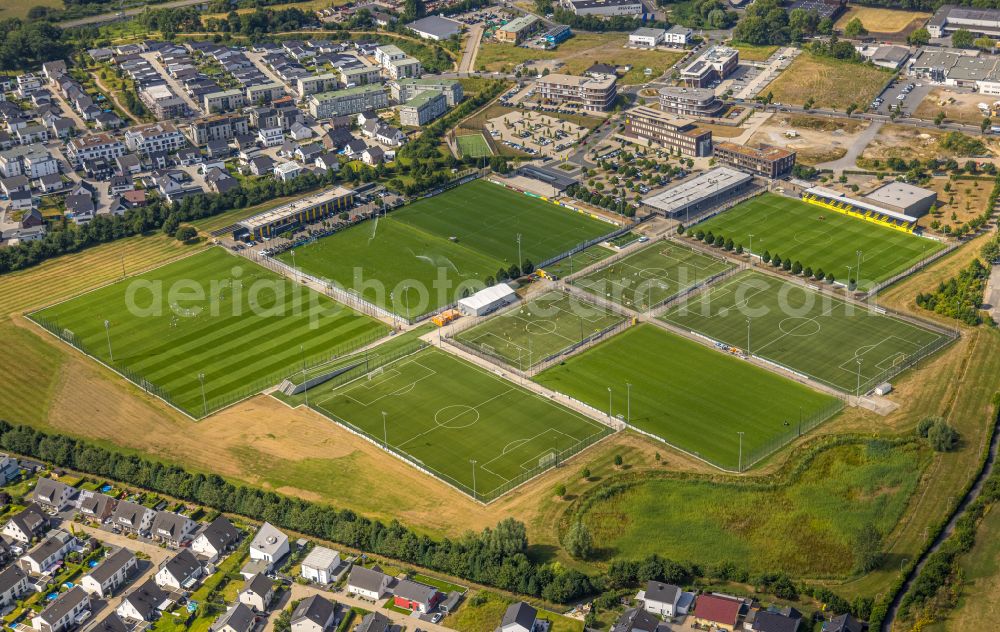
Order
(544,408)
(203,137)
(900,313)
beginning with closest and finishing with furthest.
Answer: (544,408) < (900,313) < (203,137)

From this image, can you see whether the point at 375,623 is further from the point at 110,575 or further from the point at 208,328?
the point at 208,328

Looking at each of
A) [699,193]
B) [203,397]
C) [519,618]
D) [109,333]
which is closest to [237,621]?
[519,618]

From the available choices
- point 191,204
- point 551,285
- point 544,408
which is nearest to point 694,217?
point 551,285

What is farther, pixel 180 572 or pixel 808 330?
pixel 808 330

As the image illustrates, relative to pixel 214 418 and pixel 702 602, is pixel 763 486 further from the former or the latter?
pixel 214 418

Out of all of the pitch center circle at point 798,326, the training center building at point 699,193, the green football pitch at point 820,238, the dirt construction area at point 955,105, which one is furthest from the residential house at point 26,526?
the dirt construction area at point 955,105
